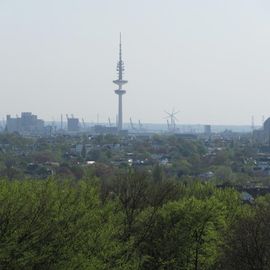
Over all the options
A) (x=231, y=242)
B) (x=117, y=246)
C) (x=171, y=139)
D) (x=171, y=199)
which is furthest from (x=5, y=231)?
(x=171, y=139)

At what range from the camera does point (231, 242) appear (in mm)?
22609

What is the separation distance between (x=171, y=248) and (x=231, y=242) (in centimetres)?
527

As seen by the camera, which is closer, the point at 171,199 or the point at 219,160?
the point at 171,199

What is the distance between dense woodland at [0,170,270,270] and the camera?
22359 mm

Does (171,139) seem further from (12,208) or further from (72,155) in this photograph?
(12,208)

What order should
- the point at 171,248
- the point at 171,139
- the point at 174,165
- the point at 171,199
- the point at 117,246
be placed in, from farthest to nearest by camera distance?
the point at 171,139 → the point at 174,165 → the point at 171,199 → the point at 171,248 → the point at 117,246


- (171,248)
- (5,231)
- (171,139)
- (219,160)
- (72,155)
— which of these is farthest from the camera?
(171,139)

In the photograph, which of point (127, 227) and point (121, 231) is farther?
point (127, 227)

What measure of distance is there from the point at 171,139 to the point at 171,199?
128806mm

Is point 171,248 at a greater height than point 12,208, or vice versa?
point 12,208

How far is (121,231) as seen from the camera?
28.8 m

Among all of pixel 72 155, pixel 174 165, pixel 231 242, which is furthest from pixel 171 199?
pixel 72 155

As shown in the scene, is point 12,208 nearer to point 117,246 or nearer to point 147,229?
point 117,246

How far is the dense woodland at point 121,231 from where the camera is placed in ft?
73.4
